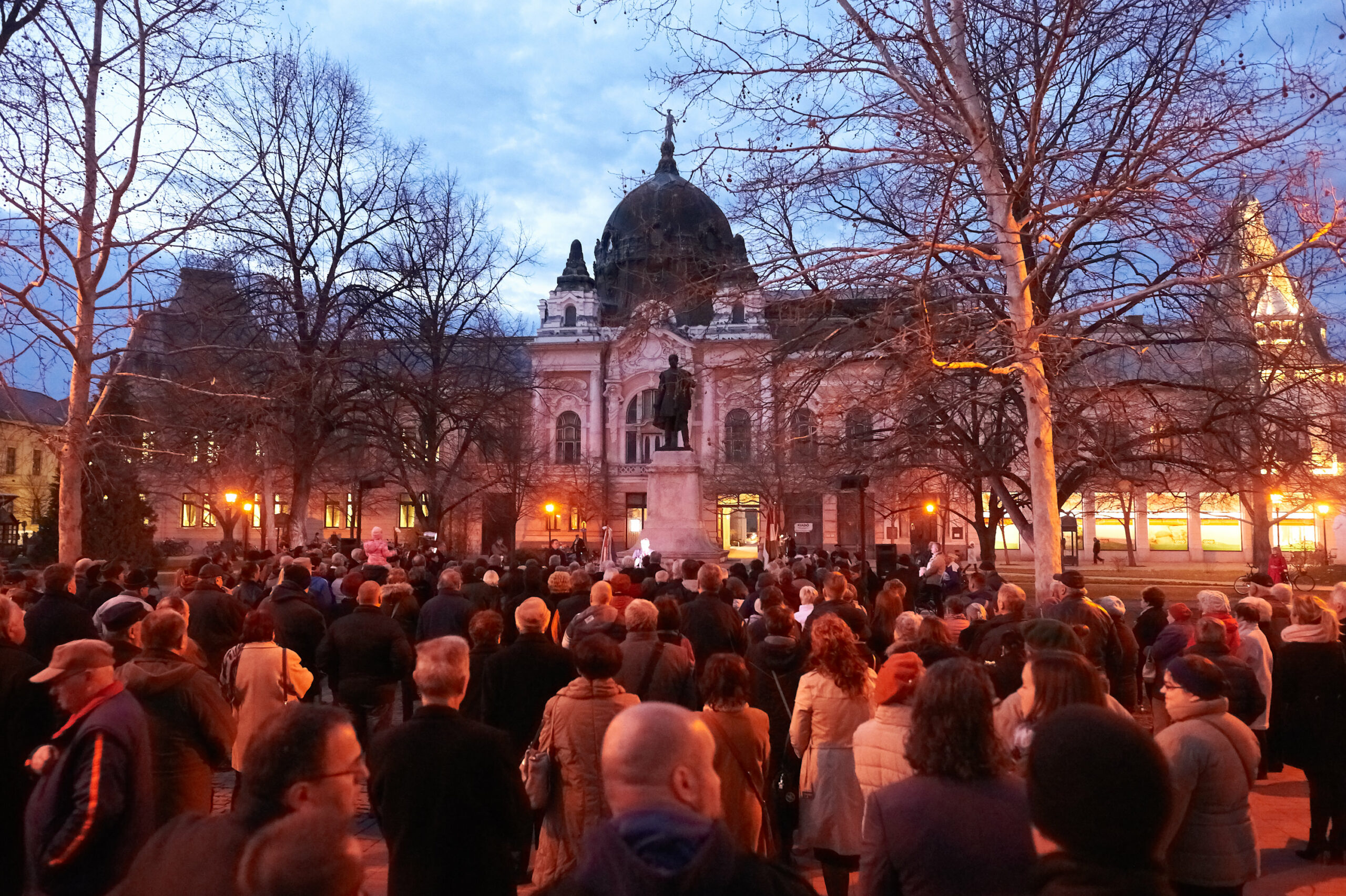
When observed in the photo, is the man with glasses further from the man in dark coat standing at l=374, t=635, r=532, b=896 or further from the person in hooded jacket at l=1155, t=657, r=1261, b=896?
the person in hooded jacket at l=1155, t=657, r=1261, b=896

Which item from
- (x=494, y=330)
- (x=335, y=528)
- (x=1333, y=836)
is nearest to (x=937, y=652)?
(x=1333, y=836)

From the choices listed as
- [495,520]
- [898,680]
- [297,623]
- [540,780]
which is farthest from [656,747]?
[495,520]

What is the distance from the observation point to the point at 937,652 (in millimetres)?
5711

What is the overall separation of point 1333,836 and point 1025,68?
9.93 m

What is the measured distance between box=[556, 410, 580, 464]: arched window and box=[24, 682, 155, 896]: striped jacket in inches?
2381

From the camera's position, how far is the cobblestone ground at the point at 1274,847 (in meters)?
5.82

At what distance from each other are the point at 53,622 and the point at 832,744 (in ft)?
19.3

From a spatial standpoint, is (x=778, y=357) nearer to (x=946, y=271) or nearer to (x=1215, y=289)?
(x=946, y=271)

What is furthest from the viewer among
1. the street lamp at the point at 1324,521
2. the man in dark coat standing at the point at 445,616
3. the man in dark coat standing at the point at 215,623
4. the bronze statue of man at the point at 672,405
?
the street lamp at the point at 1324,521

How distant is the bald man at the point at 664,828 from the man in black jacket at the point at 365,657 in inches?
218

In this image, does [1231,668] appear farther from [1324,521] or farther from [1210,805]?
[1324,521]

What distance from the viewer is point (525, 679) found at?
5.94 metres

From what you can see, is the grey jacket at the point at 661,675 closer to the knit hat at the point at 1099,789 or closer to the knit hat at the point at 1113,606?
the knit hat at the point at 1099,789

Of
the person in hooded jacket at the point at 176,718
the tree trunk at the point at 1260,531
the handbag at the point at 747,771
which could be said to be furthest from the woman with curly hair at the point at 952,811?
the tree trunk at the point at 1260,531
